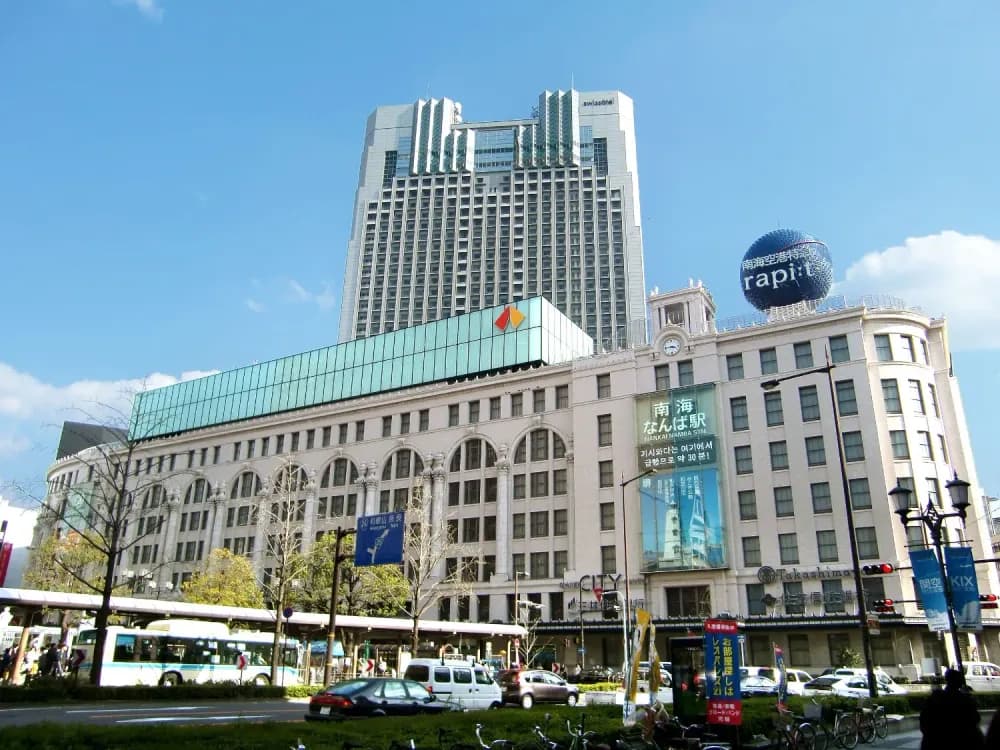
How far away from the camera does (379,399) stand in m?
76.1

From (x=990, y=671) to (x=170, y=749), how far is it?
4219 centimetres

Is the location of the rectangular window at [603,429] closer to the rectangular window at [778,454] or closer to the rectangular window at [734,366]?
the rectangular window at [734,366]

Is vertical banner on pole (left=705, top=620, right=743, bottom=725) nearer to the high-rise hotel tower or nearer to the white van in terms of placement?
the white van

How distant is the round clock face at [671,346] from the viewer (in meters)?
61.9

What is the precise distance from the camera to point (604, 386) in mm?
64438

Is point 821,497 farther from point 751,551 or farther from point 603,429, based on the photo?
point 603,429

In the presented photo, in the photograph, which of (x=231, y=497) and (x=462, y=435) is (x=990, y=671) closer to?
(x=462, y=435)

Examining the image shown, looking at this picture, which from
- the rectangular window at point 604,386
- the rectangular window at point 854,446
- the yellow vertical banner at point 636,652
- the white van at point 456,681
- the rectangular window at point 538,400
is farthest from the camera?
the rectangular window at point 538,400

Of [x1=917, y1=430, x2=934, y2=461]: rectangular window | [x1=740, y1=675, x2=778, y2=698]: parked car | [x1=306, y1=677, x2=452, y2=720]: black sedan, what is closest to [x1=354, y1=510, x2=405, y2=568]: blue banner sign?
[x1=306, y1=677, x2=452, y2=720]: black sedan

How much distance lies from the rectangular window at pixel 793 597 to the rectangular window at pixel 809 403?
11.8 metres

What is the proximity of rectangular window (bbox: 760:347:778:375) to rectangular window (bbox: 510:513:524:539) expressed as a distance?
2300cm

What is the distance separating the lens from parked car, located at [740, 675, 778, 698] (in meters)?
32.2

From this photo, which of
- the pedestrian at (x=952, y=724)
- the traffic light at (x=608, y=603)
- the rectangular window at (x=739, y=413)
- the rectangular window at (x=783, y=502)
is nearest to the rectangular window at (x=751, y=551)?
the rectangular window at (x=783, y=502)

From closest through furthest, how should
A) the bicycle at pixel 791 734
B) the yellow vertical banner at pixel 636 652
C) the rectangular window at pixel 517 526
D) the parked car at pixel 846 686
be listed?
the yellow vertical banner at pixel 636 652
the bicycle at pixel 791 734
the parked car at pixel 846 686
the rectangular window at pixel 517 526
